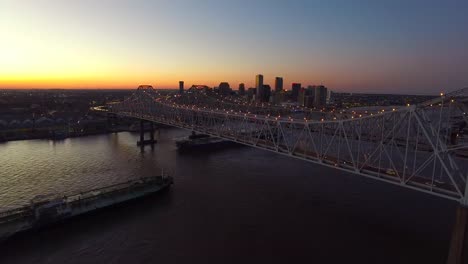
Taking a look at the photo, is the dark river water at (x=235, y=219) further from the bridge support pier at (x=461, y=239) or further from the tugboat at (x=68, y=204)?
the bridge support pier at (x=461, y=239)

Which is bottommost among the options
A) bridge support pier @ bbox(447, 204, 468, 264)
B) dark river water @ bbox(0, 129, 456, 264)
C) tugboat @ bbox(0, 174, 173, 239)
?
dark river water @ bbox(0, 129, 456, 264)

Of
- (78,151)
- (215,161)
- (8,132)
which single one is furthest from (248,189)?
(8,132)

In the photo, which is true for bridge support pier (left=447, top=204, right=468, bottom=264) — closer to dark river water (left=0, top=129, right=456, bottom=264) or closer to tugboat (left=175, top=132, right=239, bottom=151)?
dark river water (left=0, top=129, right=456, bottom=264)

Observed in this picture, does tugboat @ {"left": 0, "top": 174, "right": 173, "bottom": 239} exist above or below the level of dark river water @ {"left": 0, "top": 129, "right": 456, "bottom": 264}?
above

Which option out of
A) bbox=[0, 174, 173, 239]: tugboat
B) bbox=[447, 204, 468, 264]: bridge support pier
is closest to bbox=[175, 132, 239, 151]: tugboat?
bbox=[0, 174, 173, 239]: tugboat

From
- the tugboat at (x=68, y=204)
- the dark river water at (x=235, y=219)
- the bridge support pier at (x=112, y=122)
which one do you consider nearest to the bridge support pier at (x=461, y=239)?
the dark river water at (x=235, y=219)
